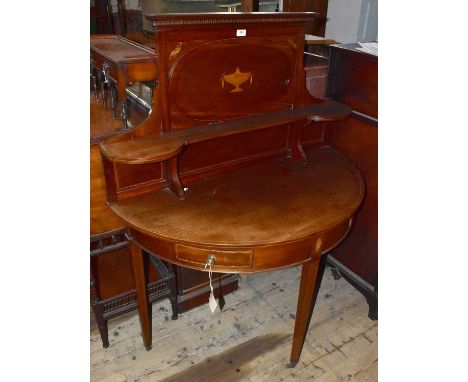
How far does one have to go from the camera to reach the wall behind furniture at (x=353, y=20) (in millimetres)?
4504

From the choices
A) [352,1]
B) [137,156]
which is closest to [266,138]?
[137,156]

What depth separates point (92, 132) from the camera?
5.57ft

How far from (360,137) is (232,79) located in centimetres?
85

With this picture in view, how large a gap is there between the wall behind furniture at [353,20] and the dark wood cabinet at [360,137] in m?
2.66

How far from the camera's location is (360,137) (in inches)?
86.0

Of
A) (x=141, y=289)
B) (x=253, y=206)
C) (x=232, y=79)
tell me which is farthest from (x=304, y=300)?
(x=232, y=79)

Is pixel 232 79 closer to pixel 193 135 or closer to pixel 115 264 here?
pixel 193 135

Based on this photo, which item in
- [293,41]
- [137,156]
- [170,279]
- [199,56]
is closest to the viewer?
[137,156]

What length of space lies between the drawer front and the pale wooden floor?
0.85m

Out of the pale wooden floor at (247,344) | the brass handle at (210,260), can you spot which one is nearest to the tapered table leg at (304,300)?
the pale wooden floor at (247,344)

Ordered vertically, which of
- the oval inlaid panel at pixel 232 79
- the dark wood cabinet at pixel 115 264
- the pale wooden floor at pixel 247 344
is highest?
the oval inlaid panel at pixel 232 79

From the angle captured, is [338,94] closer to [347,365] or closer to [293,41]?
[293,41]

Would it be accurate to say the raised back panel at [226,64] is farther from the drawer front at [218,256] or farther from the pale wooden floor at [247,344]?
the pale wooden floor at [247,344]

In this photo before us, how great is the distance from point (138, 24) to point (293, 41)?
89.9 inches
